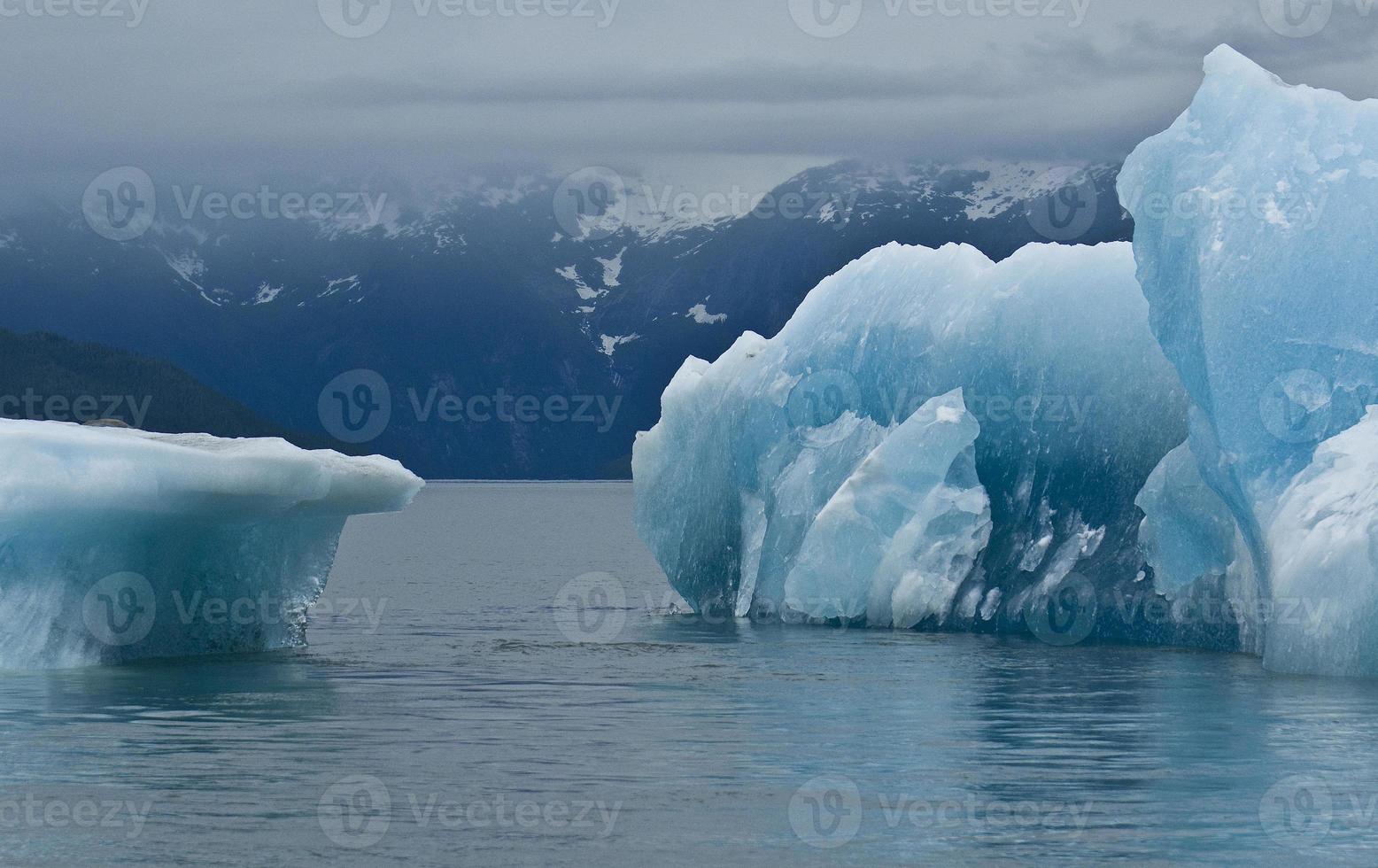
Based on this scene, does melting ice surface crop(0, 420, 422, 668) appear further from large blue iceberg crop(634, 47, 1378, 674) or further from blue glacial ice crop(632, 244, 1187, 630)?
large blue iceberg crop(634, 47, 1378, 674)

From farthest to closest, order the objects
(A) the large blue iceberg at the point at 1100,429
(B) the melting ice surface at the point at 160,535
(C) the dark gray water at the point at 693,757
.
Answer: (A) the large blue iceberg at the point at 1100,429, (B) the melting ice surface at the point at 160,535, (C) the dark gray water at the point at 693,757

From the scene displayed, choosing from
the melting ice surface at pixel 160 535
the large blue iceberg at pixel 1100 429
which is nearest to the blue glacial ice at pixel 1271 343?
the large blue iceberg at pixel 1100 429

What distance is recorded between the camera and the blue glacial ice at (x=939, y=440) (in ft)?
111

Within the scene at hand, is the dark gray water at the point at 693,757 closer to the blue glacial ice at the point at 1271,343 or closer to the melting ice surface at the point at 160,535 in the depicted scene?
the melting ice surface at the point at 160,535

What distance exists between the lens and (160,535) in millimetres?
27703

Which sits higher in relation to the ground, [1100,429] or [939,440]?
[1100,429]

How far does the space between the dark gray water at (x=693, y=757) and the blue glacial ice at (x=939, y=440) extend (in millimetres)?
2073

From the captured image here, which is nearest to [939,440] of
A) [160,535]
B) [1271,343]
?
[1271,343]

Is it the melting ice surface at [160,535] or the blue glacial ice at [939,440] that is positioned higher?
the blue glacial ice at [939,440]

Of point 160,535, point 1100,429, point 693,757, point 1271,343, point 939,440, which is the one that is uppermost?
point 1271,343

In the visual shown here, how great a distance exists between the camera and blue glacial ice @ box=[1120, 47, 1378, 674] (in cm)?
2594

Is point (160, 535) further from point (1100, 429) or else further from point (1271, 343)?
point (1100, 429)

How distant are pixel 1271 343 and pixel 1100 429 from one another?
6557 mm

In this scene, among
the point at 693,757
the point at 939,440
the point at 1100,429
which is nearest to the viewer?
the point at 693,757
